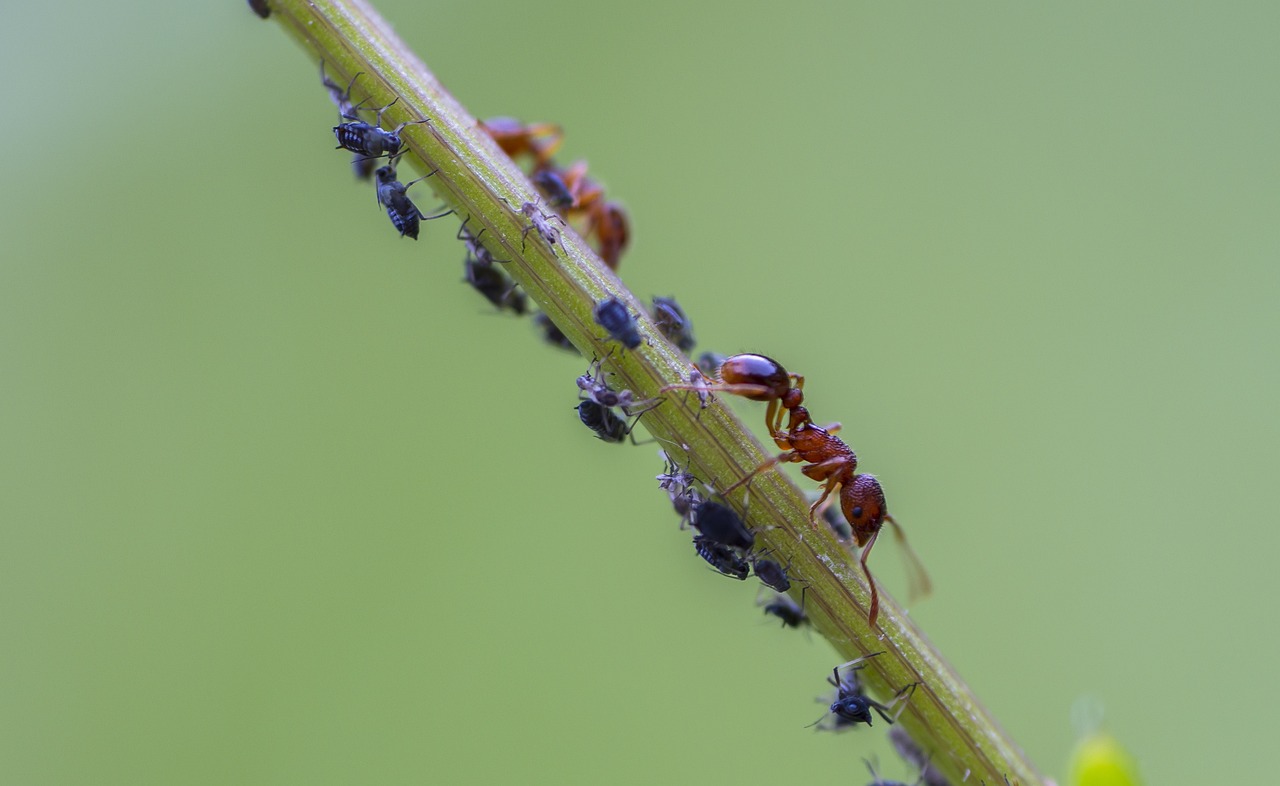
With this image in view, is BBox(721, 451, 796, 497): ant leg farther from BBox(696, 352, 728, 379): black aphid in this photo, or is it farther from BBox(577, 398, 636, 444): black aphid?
BBox(696, 352, 728, 379): black aphid

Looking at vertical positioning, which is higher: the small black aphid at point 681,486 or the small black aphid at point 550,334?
the small black aphid at point 550,334

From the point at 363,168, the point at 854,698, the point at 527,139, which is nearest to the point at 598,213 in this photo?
the point at 527,139

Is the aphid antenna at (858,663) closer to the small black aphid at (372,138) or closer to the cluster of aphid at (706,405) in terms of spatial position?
the cluster of aphid at (706,405)

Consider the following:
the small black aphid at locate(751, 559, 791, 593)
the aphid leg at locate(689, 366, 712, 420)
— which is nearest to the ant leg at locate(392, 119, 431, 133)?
the aphid leg at locate(689, 366, 712, 420)

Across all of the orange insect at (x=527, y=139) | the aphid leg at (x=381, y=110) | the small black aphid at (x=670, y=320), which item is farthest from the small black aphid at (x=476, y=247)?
the orange insect at (x=527, y=139)

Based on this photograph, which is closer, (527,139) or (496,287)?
(496,287)

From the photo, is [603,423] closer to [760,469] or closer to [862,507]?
[760,469]

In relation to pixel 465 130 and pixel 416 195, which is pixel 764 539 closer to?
pixel 465 130
